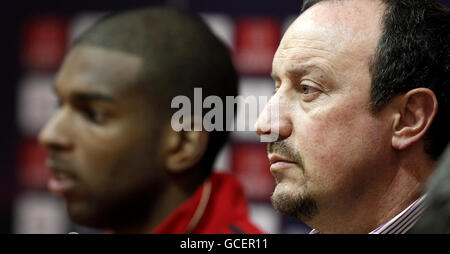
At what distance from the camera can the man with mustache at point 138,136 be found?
1.64m

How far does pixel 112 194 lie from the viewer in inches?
64.7

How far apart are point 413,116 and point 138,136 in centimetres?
67

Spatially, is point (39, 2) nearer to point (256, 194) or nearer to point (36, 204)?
point (36, 204)

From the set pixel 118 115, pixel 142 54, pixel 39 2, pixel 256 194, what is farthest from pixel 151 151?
pixel 39 2

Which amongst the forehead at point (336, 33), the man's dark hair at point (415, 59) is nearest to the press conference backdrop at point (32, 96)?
the forehead at point (336, 33)

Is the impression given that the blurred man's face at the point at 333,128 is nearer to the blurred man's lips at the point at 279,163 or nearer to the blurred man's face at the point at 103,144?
the blurred man's lips at the point at 279,163

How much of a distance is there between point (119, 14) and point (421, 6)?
2.67ft

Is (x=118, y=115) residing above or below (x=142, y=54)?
below

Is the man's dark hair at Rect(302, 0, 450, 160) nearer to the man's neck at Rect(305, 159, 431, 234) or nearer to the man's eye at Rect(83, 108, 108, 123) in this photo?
the man's neck at Rect(305, 159, 431, 234)

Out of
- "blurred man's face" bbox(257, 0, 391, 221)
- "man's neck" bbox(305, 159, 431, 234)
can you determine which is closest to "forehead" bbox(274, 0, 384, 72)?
"blurred man's face" bbox(257, 0, 391, 221)

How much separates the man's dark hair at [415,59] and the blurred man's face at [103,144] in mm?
617

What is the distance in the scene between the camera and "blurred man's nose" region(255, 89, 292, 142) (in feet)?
4.33

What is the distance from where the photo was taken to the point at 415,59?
50.6 inches

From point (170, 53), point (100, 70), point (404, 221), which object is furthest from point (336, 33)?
point (100, 70)
